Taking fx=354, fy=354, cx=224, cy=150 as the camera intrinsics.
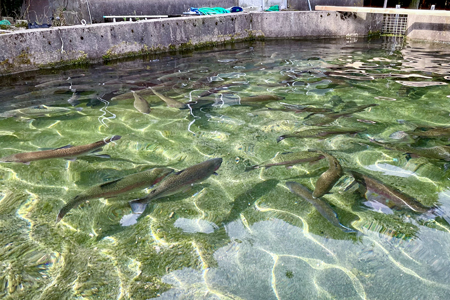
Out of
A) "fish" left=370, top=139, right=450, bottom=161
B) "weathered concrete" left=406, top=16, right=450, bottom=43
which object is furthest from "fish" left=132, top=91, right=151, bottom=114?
"weathered concrete" left=406, top=16, right=450, bottom=43

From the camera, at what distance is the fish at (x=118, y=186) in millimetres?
3039

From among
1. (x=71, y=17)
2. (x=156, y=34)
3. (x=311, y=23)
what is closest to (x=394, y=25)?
(x=311, y=23)

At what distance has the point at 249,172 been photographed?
4.01 meters

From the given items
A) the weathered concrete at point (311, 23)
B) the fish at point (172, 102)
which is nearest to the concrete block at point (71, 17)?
the weathered concrete at point (311, 23)

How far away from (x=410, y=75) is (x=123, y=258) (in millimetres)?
7887

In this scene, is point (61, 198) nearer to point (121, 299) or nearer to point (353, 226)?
point (121, 299)

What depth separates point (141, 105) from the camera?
596 centimetres

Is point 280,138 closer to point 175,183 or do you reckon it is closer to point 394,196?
point 394,196

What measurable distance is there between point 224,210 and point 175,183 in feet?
1.75

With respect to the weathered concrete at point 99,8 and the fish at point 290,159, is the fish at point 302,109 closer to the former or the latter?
the fish at point 290,159

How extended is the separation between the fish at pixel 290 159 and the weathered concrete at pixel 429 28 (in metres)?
10.9

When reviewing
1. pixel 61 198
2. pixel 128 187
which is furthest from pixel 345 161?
pixel 61 198

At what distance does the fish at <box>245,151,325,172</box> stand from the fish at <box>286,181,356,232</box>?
1.22 ft

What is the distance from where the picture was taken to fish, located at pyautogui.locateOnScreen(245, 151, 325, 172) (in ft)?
13.0
